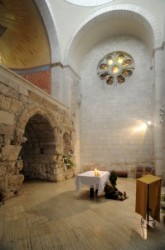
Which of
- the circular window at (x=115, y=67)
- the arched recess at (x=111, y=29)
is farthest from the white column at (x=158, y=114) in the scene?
the circular window at (x=115, y=67)

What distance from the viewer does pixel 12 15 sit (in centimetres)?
916

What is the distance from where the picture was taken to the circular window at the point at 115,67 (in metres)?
10.7

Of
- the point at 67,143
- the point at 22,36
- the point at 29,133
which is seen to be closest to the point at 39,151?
the point at 29,133

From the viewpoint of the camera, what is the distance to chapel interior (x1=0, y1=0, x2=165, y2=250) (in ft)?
20.9

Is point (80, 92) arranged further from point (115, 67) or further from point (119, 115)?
point (119, 115)

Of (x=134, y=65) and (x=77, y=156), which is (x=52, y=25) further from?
(x=77, y=156)

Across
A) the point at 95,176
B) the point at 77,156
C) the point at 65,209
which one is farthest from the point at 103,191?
the point at 77,156

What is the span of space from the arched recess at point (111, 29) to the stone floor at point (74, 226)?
7572 mm

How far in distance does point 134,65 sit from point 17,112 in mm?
7376

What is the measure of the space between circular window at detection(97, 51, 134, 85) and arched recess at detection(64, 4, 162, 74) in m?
1.13

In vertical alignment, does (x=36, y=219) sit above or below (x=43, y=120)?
below

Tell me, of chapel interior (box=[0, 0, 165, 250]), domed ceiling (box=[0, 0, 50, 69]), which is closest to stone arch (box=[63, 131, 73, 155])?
chapel interior (box=[0, 0, 165, 250])

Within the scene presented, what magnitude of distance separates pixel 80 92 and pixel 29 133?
4.41m

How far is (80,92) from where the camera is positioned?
11.3 metres
